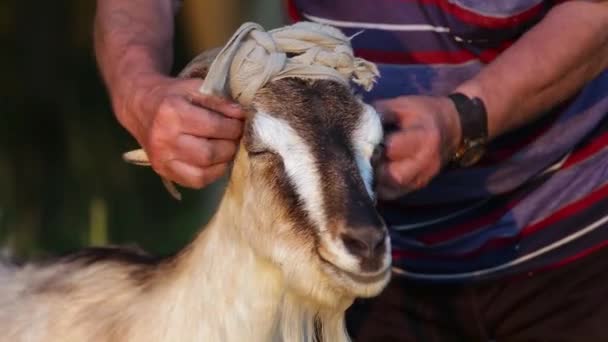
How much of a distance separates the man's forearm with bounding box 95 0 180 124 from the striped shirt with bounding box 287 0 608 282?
0.37 meters

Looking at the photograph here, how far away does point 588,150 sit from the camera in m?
3.66

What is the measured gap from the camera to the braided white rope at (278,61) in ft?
9.36

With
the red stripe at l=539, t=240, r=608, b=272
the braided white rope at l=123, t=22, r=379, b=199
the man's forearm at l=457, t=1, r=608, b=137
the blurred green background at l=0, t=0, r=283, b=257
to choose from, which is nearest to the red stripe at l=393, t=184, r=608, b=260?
the red stripe at l=539, t=240, r=608, b=272

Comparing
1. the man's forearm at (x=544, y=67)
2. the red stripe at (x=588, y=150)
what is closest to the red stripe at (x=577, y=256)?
the red stripe at (x=588, y=150)

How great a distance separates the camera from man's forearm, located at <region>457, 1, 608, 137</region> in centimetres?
327

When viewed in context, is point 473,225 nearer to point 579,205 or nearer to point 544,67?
point 579,205

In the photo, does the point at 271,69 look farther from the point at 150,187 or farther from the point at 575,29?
the point at 150,187

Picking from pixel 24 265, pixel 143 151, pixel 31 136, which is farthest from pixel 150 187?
pixel 143 151

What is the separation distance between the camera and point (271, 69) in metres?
2.84

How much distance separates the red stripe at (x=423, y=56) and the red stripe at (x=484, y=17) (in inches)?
3.4

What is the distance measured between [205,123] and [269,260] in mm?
309

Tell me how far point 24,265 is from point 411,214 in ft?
3.29

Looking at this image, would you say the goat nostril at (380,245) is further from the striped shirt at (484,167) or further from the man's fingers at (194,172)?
the striped shirt at (484,167)

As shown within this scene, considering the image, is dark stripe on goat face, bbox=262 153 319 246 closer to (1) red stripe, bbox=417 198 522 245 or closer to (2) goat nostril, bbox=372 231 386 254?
(2) goat nostril, bbox=372 231 386 254
